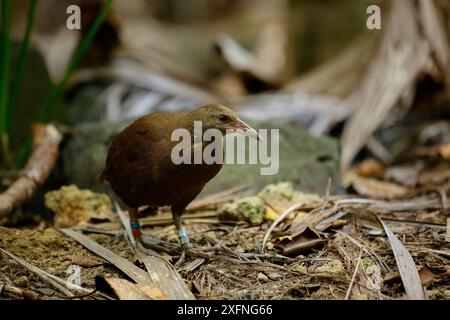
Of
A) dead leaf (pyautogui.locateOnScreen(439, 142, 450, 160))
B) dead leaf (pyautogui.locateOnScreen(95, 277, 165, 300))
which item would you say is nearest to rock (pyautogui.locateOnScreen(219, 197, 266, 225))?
dead leaf (pyautogui.locateOnScreen(95, 277, 165, 300))

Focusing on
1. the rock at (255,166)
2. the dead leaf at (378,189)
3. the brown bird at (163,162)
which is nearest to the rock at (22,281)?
the brown bird at (163,162)

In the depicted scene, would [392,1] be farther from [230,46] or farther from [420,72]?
[230,46]

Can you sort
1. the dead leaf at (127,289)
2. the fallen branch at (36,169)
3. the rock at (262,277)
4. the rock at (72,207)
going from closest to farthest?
the dead leaf at (127,289)
the rock at (262,277)
the fallen branch at (36,169)
the rock at (72,207)

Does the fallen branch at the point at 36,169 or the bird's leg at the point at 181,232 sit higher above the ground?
the fallen branch at the point at 36,169

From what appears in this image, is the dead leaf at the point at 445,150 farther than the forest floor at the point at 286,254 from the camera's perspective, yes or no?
Yes

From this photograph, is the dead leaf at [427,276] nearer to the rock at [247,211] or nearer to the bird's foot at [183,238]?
the rock at [247,211]
